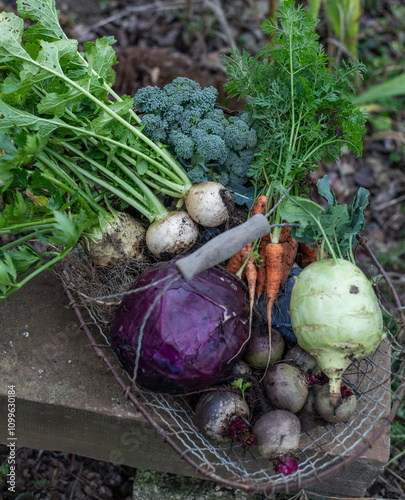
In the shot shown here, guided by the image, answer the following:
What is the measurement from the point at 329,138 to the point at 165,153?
0.89 metres

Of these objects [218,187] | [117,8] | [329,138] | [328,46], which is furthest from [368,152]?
[117,8]

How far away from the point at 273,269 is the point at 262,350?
Result: 1.31 feet

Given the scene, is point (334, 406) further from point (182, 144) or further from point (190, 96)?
point (190, 96)

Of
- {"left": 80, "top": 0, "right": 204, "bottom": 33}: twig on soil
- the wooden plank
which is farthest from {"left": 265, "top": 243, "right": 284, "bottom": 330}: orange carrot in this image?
{"left": 80, "top": 0, "right": 204, "bottom": 33}: twig on soil

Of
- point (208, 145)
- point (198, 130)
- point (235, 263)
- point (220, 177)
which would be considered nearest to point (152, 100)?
point (198, 130)

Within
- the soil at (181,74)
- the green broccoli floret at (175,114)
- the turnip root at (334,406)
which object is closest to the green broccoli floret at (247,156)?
the green broccoli floret at (175,114)

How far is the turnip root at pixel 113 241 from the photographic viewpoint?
2.35m

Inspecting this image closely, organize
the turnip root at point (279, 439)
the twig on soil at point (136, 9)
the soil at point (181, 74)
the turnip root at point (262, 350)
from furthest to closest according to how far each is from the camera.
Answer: the twig on soil at point (136, 9) → the soil at point (181, 74) → the turnip root at point (262, 350) → the turnip root at point (279, 439)

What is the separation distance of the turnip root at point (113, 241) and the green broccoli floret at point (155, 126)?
0.47 metres

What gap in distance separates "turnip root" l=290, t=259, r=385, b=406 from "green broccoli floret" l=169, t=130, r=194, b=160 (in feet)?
3.06

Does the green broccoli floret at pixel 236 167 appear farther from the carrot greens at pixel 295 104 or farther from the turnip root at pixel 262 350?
the turnip root at pixel 262 350

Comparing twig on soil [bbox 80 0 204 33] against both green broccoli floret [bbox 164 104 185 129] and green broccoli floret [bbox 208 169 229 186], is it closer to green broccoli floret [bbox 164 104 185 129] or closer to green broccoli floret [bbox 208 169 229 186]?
green broccoli floret [bbox 164 104 185 129]

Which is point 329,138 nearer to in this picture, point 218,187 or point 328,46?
point 218,187

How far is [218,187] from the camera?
236 centimetres
